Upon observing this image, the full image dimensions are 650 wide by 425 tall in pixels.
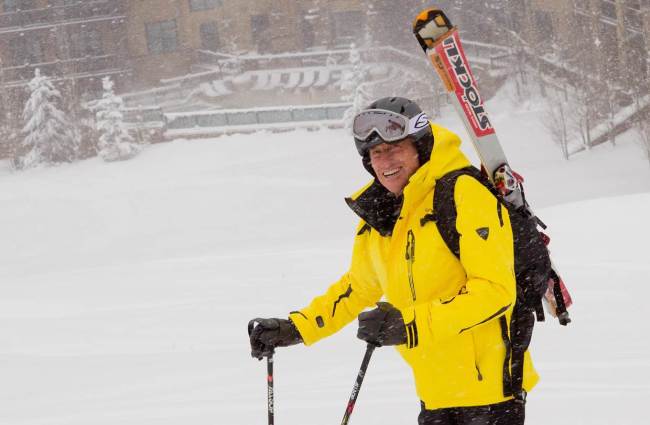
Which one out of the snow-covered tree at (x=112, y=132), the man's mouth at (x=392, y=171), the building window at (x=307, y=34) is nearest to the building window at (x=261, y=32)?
the building window at (x=307, y=34)

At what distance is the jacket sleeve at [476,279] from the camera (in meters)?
3.55

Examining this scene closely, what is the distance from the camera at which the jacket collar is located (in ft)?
12.4

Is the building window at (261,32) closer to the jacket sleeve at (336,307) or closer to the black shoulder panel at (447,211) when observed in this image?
the jacket sleeve at (336,307)

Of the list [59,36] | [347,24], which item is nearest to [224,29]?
[347,24]

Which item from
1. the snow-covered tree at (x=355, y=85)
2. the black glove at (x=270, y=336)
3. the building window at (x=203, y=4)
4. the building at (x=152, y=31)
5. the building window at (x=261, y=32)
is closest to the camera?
the black glove at (x=270, y=336)

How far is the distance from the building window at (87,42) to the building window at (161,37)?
296 centimetres

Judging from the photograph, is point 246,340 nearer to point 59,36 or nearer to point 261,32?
point 59,36

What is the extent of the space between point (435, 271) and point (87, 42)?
5495cm

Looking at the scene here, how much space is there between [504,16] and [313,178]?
17.5 meters

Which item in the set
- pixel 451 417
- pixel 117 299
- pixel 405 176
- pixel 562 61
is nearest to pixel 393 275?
pixel 405 176

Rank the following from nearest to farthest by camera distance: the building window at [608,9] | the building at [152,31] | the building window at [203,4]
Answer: the building window at [608,9] < the building at [152,31] < the building window at [203,4]

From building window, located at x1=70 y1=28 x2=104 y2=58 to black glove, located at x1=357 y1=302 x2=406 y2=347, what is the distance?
54.5 meters

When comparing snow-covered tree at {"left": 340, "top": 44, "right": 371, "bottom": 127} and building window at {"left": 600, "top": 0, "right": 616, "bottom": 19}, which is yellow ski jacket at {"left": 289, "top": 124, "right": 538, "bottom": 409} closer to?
snow-covered tree at {"left": 340, "top": 44, "right": 371, "bottom": 127}

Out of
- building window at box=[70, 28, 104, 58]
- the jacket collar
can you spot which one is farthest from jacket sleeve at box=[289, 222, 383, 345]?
building window at box=[70, 28, 104, 58]
